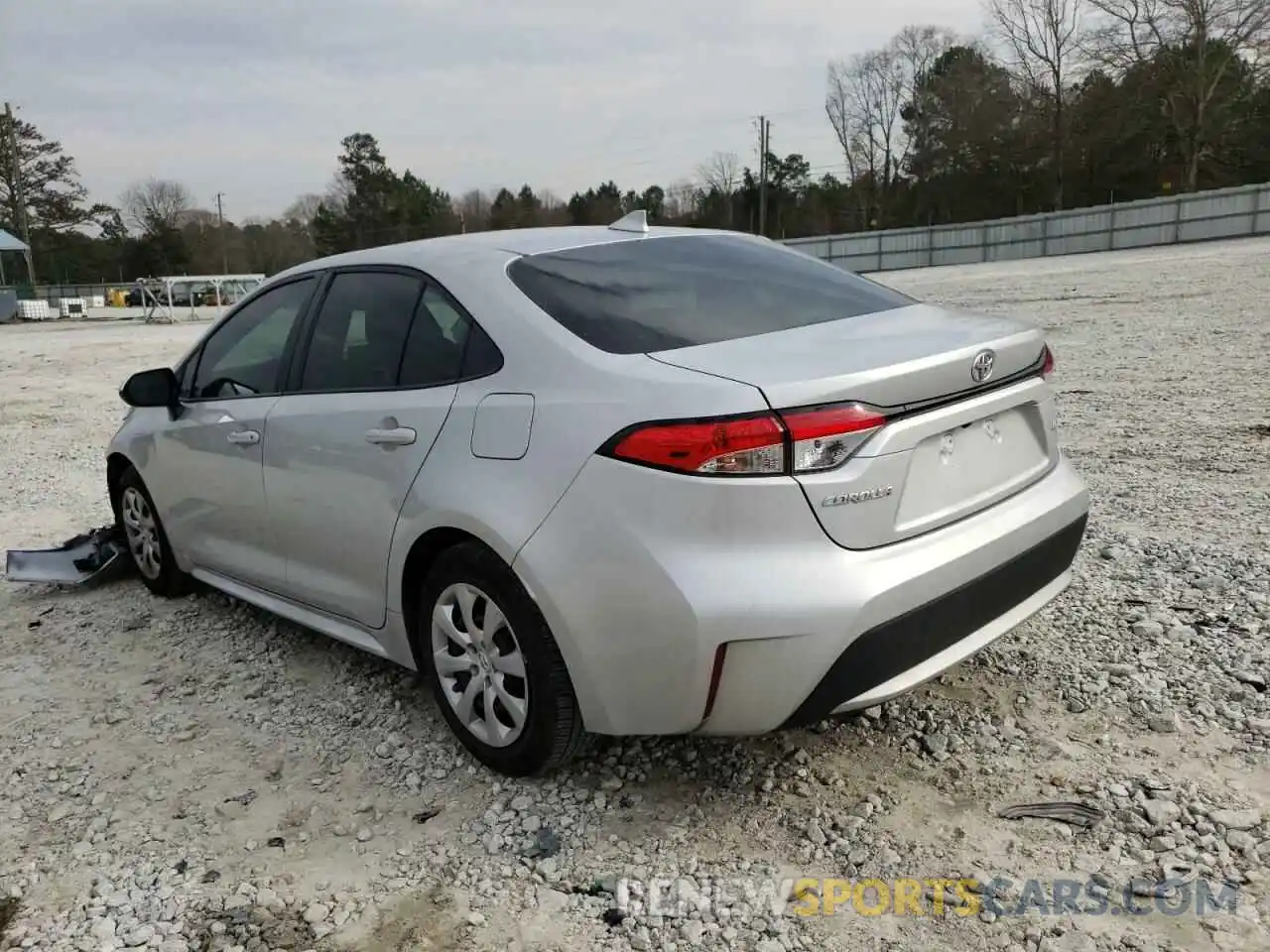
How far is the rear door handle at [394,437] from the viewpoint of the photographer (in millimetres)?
3000

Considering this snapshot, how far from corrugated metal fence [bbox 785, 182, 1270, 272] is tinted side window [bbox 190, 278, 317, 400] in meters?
31.8

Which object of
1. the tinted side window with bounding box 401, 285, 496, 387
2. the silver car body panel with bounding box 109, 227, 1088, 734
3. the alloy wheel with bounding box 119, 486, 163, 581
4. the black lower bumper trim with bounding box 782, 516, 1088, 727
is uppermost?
the tinted side window with bounding box 401, 285, 496, 387

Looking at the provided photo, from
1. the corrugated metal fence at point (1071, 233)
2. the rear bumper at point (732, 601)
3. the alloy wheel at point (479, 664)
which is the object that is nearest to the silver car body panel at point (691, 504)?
→ the rear bumper at point (732, 601)

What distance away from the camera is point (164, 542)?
4.60 metres

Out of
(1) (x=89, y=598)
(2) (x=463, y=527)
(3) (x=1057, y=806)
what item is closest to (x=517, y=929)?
(2) (x=463, y=527)

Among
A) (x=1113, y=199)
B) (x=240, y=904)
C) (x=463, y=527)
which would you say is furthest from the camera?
(x=1113, y=199)

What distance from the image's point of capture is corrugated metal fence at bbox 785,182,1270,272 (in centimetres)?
3538

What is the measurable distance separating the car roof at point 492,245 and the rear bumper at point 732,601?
3.56 feet

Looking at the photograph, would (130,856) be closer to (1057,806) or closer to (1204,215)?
(1057,806)

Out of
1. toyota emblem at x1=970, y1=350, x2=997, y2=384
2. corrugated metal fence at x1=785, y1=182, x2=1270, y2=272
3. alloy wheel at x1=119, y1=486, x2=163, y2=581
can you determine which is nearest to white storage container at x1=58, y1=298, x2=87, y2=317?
corrugated metal fence at x1=785, y1=182, x2=1270, y2=272

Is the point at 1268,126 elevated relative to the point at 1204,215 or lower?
elevated

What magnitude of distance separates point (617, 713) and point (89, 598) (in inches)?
138

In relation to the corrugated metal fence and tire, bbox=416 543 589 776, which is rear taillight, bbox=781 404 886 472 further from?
the corrugated metal fence

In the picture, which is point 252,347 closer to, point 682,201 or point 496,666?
point 496,666
